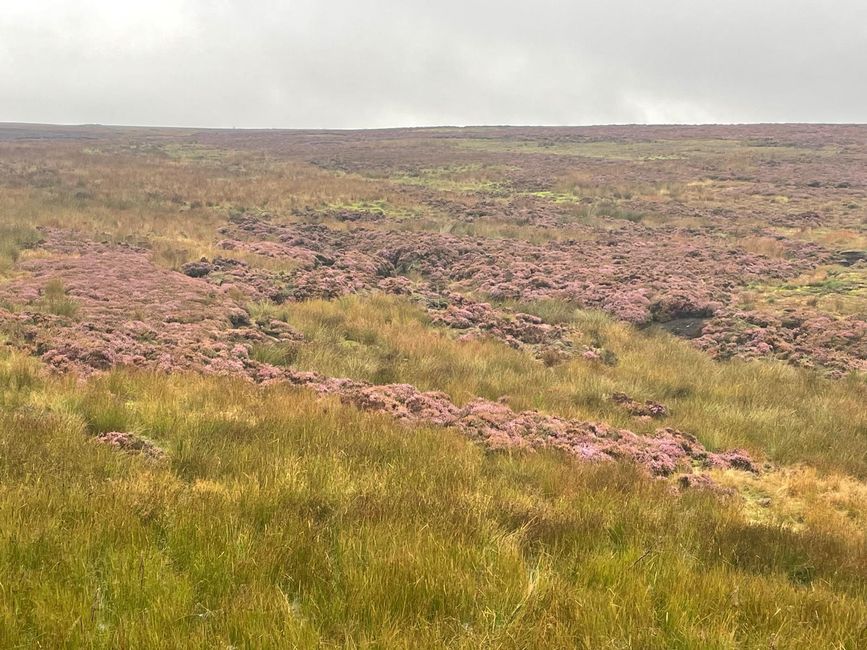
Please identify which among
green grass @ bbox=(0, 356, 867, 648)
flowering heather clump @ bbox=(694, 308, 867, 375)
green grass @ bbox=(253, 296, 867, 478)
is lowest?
green grass @ bbox=(253, 296, 867, 478)

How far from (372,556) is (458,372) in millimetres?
7314

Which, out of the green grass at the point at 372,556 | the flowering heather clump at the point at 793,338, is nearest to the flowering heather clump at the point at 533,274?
the flowering heather clump at the point at 793,338

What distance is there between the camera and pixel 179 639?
261 centimetres

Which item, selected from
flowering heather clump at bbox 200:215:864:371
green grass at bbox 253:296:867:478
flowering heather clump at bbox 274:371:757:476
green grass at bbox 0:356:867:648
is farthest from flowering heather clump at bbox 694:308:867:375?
green grass at bbox 0:356:867:648

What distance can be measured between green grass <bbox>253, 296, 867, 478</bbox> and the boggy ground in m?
0.06

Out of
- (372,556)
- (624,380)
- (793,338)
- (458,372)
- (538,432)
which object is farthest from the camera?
(793,338)

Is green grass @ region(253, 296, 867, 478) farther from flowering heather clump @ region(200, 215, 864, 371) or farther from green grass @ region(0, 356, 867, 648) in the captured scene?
green grass @ region(0, 356, 867, 648)

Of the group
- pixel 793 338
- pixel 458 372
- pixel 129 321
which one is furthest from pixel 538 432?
pixel 793 338

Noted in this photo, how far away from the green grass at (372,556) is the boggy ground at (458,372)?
0.10ft

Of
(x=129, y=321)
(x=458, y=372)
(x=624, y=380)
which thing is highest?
(x=129, y=321)

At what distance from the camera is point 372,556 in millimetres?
3455

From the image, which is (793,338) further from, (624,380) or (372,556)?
(372,556)

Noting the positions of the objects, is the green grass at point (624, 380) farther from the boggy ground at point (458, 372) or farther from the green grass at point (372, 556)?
the green grass at point (372, 556)

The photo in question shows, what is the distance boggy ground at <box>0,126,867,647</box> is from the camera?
132 inches
